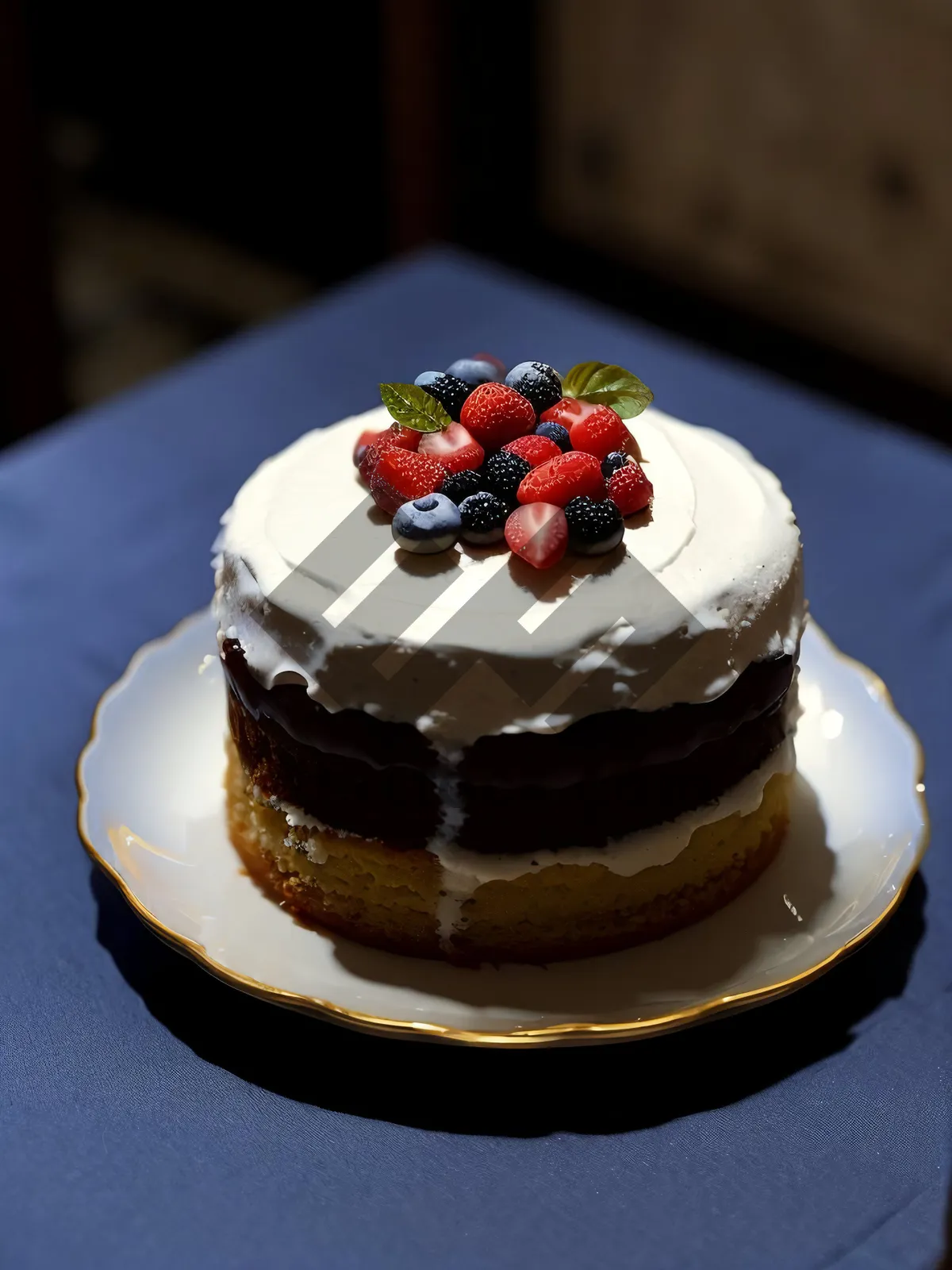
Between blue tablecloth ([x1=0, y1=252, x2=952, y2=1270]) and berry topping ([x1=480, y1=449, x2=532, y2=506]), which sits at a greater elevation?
berry topping ([x1=480, y1=449, x2=532, y2=506])

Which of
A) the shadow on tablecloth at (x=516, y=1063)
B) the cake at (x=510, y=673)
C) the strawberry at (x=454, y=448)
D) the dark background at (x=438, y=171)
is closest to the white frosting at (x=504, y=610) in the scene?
the cake at (x=510, y=673)

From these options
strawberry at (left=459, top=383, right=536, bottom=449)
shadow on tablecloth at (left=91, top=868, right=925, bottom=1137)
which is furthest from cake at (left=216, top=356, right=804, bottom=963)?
shadow on tablecloth at (left=91, top=868, right=925, bottom=1137)

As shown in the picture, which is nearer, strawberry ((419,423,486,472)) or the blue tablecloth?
the blue tablecloth

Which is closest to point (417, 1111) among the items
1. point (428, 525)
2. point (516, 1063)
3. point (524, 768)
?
point (516, 1063)

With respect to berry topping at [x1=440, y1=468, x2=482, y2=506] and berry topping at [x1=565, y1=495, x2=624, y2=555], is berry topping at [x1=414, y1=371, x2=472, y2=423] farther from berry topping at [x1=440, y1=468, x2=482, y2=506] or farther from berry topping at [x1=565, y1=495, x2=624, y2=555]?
berry topping at [x1=565, y1=495, x2=624, y2=555]

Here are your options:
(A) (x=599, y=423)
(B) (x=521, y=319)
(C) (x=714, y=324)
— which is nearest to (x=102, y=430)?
(B) (x=521, y=319)

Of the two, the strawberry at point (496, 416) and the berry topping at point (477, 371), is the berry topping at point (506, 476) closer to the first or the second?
the strawberry at point (496, 416)

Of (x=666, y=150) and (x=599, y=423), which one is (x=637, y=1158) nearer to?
(x=599, y=423)
